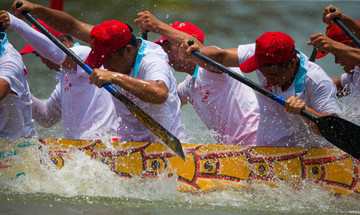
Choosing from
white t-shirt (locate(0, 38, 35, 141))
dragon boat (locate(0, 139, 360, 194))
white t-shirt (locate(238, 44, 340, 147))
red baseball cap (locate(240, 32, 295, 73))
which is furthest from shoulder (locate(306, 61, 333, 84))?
white t-shirt (locate(0, 38, 35, 141))

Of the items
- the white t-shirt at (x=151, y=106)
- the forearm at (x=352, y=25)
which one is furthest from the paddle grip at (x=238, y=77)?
the forearm at (x=352, y=25)

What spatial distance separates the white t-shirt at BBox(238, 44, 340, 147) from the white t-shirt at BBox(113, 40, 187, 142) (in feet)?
1.54

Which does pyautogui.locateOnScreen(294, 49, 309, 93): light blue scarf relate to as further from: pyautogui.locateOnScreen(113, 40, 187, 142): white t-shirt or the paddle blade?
pyautogui.locateOnScreen(113, 40, 187, 142): white t-shirt

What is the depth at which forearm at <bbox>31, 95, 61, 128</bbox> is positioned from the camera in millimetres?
3609

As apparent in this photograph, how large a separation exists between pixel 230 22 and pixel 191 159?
22.0ft

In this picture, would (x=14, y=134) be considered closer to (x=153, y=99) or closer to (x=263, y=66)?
(x=153, y=99)

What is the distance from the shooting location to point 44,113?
3652 millimetres

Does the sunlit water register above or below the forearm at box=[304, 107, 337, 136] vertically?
below

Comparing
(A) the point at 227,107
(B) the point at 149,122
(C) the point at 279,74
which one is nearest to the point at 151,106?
(B) the point at 149,122

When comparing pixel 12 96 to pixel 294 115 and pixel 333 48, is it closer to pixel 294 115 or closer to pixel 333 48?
pixel 294 115

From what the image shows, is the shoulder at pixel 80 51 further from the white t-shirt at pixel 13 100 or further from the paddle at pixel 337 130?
the paddle at pixel 337 130

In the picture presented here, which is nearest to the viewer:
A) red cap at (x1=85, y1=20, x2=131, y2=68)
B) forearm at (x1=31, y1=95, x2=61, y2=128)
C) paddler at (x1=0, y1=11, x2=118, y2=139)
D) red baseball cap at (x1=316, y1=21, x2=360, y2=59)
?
red cap at (x1=85, y1=20, x2=131, y2=68)

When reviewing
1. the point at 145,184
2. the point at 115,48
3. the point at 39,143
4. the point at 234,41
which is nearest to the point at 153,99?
the point at 115,48

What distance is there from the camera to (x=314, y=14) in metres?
9.33
